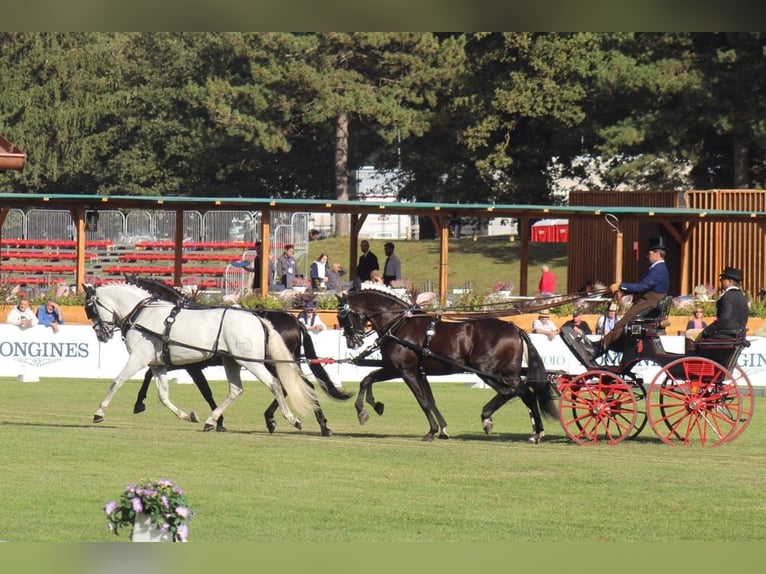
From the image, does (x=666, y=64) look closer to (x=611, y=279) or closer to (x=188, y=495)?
(x=611, y=279)

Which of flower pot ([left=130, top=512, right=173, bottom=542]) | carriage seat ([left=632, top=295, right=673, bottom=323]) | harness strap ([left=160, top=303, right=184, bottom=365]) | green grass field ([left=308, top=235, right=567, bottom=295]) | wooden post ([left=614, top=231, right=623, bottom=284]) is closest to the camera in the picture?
flower pot ([left=130, top=512, right=173, bottom=542])

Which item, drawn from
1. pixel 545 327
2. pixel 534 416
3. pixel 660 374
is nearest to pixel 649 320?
pixel 660 374

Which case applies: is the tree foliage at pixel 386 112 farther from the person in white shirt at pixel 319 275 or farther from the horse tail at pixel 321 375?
the horse tail at pixel 321 375

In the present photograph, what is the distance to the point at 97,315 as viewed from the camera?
51.2 ft

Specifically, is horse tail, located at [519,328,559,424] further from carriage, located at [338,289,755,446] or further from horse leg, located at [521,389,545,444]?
horse leg, located at [521,389,545,444]

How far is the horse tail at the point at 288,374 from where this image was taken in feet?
47.6

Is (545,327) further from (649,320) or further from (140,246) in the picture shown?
(140,246)

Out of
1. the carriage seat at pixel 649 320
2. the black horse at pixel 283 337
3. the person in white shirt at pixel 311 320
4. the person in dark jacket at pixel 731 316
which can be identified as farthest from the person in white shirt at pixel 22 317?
the person in dark jacket at pixel 731 316

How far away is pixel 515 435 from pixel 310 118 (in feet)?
128

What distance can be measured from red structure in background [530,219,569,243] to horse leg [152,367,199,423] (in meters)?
37.2

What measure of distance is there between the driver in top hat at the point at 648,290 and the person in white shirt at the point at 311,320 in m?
10.5

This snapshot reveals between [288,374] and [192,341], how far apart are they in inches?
49.6

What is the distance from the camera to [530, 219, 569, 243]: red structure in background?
51844mm

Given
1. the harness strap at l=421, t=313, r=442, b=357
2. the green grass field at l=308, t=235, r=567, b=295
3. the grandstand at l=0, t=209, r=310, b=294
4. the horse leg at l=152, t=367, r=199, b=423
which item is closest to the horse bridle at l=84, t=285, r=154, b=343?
the horse leg at l=152, t=367, r=199, b=423
